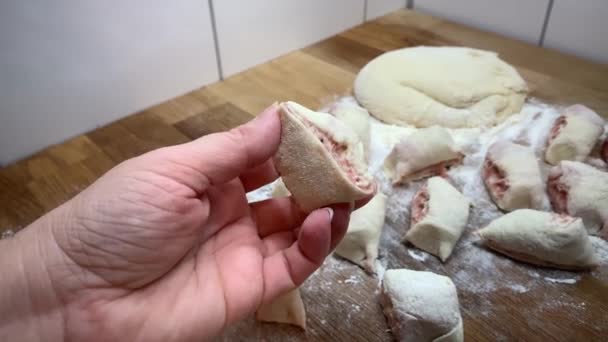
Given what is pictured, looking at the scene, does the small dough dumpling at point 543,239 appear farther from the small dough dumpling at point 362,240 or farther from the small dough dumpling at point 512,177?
the small dough dumpling at point 362,240

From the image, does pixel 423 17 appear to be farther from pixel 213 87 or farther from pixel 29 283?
pixel 29 283

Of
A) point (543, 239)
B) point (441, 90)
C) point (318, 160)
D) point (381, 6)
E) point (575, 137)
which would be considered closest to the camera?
point (318, 160)

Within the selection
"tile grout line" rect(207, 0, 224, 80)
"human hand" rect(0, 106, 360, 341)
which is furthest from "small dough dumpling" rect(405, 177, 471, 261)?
"tile grout line" rect(207, 0, 224, 80)

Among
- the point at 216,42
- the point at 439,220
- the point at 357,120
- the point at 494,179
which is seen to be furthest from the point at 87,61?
the point at 494,179

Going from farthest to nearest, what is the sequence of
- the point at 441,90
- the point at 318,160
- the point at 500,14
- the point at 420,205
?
the point at 500,14 → the point at 441,90 → the point at 420,205 → the point at 318,160

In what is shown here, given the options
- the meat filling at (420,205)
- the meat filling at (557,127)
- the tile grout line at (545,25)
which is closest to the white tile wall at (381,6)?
the tile grout line at (545,25)

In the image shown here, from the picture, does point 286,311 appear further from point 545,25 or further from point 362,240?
point 545,25
